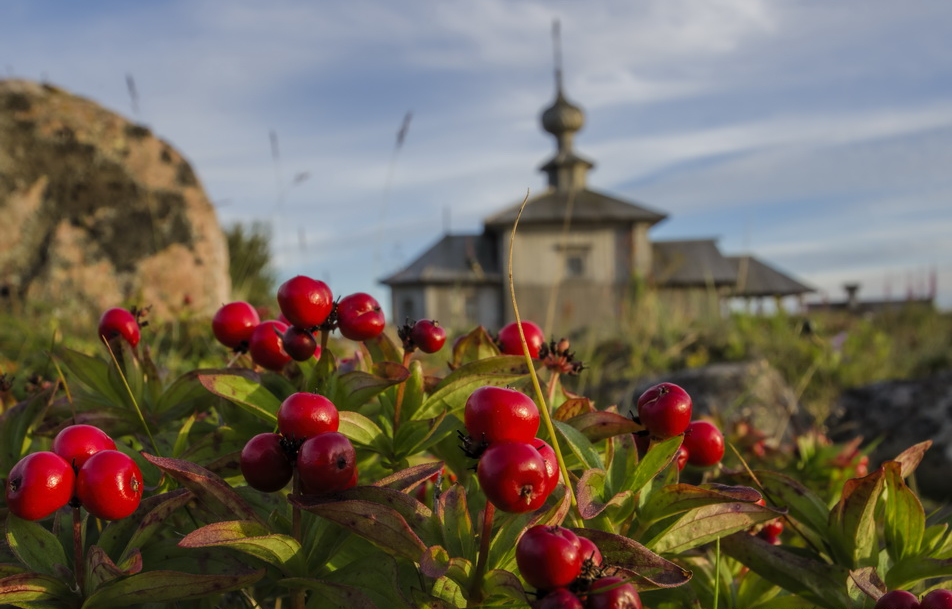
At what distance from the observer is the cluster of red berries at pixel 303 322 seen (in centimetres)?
133

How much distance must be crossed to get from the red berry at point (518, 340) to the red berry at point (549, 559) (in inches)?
27.3

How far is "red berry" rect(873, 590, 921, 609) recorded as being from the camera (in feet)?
3.73

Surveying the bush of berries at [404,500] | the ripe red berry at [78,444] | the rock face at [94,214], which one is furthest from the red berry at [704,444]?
the rock face at [94,214]

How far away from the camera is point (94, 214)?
294 inches

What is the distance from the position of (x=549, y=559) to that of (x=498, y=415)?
0.65 feet

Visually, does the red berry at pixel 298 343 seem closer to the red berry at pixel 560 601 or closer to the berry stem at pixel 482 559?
the berry stem at pixel 482 559

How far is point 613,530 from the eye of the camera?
4.05 ft

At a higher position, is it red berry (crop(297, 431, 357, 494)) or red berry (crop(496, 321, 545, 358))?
red berry (crop(496, 321, 545, 358))

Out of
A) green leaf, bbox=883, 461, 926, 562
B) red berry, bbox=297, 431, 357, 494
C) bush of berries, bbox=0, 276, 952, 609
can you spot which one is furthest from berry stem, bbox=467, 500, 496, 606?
green leaf, bbox=883, 461, 926, 562

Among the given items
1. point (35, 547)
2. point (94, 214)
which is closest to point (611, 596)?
point (35, 547)

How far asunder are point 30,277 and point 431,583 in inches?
290

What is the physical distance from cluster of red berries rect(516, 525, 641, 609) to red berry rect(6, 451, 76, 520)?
69 centimetres

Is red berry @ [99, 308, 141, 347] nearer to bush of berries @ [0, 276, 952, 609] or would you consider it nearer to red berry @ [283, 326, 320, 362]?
bush of berries @ [0, 276, 952, 609]

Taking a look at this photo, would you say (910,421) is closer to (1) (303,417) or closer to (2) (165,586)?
(1) (303,417)
